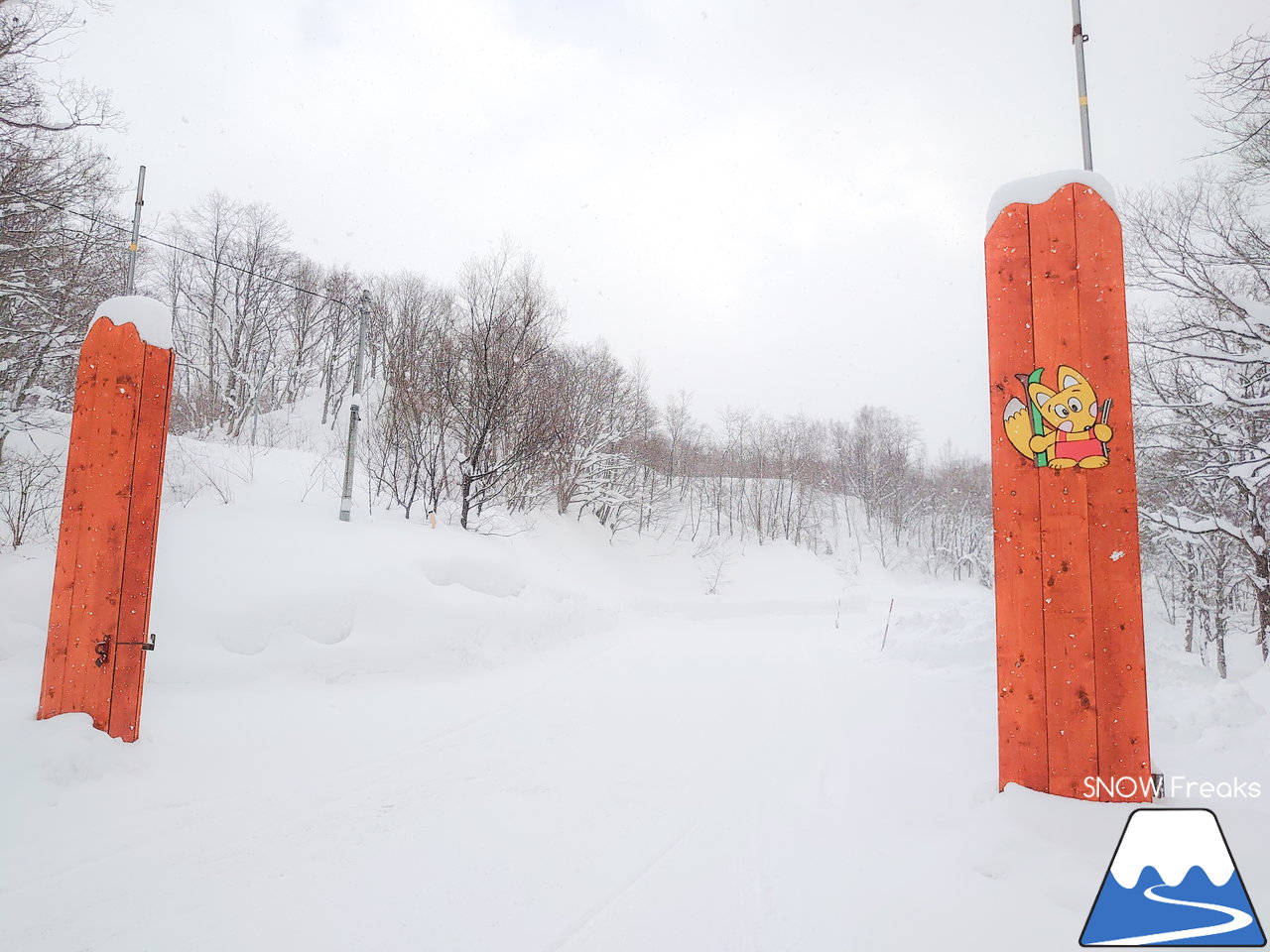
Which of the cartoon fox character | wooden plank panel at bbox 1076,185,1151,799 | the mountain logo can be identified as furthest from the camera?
the cartoon fox character

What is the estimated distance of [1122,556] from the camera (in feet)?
10.9

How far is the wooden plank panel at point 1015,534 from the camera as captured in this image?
11.2ft

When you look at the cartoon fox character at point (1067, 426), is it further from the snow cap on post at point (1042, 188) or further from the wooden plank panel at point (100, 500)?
the wooden plank panel at point (100, 500)

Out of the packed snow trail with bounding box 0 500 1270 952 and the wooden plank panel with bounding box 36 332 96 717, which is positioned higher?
the wooden plank panel with bounding box 36 332 96 717

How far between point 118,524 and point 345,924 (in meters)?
3.61

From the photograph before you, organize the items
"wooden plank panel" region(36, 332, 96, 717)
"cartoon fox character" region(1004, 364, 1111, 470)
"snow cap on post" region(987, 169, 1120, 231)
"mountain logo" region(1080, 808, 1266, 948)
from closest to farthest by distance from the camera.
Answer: "mountain logo" region(1080, 808, 1266, 948) → "cartoon fox character" region(1004, 364, 1111, 470) → "snow cap on post" region(987, 169, 1120, 231) → "wooden plank panel" region(36, 332, 96, 717)

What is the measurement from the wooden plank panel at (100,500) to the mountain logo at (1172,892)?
6.13 m

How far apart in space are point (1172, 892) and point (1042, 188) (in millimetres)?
3715

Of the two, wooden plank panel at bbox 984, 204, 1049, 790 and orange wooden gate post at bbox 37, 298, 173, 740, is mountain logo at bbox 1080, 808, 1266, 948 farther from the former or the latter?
orange wooden gate post at bbox 37, 298, 173, 740

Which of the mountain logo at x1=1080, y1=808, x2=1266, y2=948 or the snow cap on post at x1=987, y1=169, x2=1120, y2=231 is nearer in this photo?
the mountain logo at x1=1080, y1=808, x2=1266, y2=948

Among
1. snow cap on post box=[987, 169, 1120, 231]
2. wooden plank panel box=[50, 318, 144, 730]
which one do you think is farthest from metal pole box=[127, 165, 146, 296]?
snow cap on post box=[987, 169, 1120, 231]

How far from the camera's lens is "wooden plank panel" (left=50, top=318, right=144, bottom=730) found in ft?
14.3

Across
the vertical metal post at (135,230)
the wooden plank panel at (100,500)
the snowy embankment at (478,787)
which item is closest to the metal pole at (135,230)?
the vertical metal post at (135,230)

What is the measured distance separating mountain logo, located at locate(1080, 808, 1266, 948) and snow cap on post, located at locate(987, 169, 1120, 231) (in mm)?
3335
